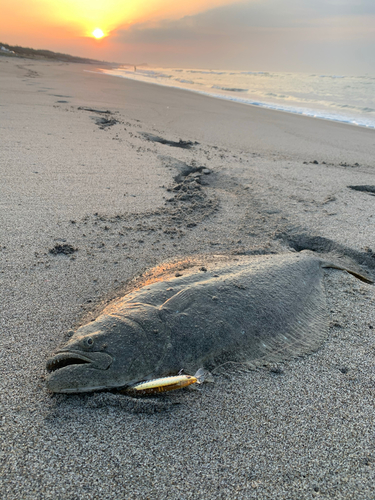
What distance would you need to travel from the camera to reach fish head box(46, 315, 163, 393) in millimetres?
1927

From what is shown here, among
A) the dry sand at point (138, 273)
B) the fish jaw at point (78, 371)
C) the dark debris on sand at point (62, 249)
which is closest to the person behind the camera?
the dry sand at point (138, 273)

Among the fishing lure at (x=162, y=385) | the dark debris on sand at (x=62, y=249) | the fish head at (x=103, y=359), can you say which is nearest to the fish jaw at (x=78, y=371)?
the fish head at (x=103, y=359)

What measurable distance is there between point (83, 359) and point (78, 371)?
Answer: 0.07 meters

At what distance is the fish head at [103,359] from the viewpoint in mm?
1927

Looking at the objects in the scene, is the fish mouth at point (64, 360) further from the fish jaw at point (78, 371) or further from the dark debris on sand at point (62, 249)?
the dark debris on sand at point (62, 249)

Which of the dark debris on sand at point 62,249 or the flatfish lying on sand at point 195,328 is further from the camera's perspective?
the dark debris on sand at point 62,249

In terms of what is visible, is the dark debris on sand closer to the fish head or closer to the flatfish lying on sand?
the flatfish lying on sand

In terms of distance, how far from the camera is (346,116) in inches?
587

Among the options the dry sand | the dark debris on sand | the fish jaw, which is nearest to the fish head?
the fish jaw

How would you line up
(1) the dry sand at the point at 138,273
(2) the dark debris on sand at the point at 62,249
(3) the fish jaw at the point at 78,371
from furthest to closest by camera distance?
1. (2) the dark debris on sand at the point at 62,249
2. (3) the fish jaw at the point at 78,371
3. (1) the dry sand at the point at 138,273

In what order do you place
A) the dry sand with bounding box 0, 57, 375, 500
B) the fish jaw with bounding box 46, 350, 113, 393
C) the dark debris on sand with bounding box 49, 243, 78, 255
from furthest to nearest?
1. the dark debris on sand with bounding box 49, 243, 78, 255
2. the fish jaw with bounding box 46, 350, 113, 393
3. the dry sand with bounding box 0, 57, 375, 500

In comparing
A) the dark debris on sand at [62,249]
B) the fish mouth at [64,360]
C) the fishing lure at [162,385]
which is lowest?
the fishing lure at [162,385]

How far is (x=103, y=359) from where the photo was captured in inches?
78.2

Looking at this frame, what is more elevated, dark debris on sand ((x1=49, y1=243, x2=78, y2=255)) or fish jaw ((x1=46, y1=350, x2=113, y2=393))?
dark debris on sand ((x1=49, y1=243, x2=78, y2=255))
